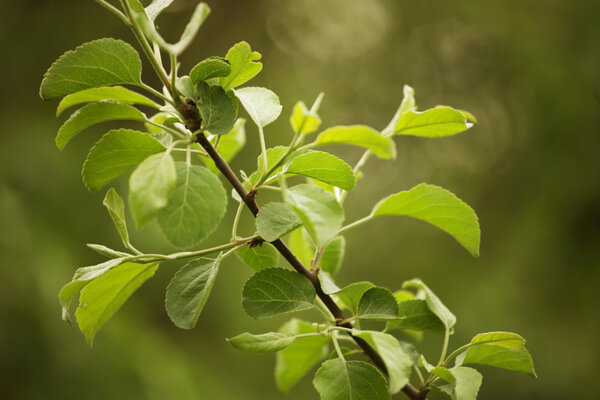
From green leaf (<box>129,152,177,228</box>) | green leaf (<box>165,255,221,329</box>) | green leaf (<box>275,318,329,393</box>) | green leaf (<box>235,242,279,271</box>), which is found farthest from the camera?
green leaf (<box>275,318,329,393</box>)

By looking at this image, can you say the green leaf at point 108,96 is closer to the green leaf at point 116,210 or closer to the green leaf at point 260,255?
the green leaf at point 116,210

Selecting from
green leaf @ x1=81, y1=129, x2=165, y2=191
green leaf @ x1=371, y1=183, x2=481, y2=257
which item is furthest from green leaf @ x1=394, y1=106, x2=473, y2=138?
green leaf @ x1=81, y1=129, x2=165, y2=191

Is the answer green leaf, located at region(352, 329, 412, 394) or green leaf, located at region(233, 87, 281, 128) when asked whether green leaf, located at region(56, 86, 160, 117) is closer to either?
green leaf, located at region(233, 87, 281, 128)

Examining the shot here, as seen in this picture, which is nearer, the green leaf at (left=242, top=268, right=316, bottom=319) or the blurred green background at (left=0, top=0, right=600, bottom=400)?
the green leaf at (left=242, top=268, right=316, bottom=319)

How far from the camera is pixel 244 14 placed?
253 cm

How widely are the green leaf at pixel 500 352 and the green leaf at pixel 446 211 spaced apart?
4.3 inches

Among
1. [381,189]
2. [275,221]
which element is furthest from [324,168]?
[381,189]

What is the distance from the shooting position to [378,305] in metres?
0.56

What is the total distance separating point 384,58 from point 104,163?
7.61 feet

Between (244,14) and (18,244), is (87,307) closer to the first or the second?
(18,244)

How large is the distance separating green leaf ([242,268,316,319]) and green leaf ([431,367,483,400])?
16 centimetres

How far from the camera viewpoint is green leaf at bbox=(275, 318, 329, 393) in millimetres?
737

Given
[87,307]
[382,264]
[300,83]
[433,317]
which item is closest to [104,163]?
[87,307]

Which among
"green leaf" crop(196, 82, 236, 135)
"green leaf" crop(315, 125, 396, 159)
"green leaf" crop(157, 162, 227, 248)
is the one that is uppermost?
"green leaf" crop(196, 82, 236, 135)
